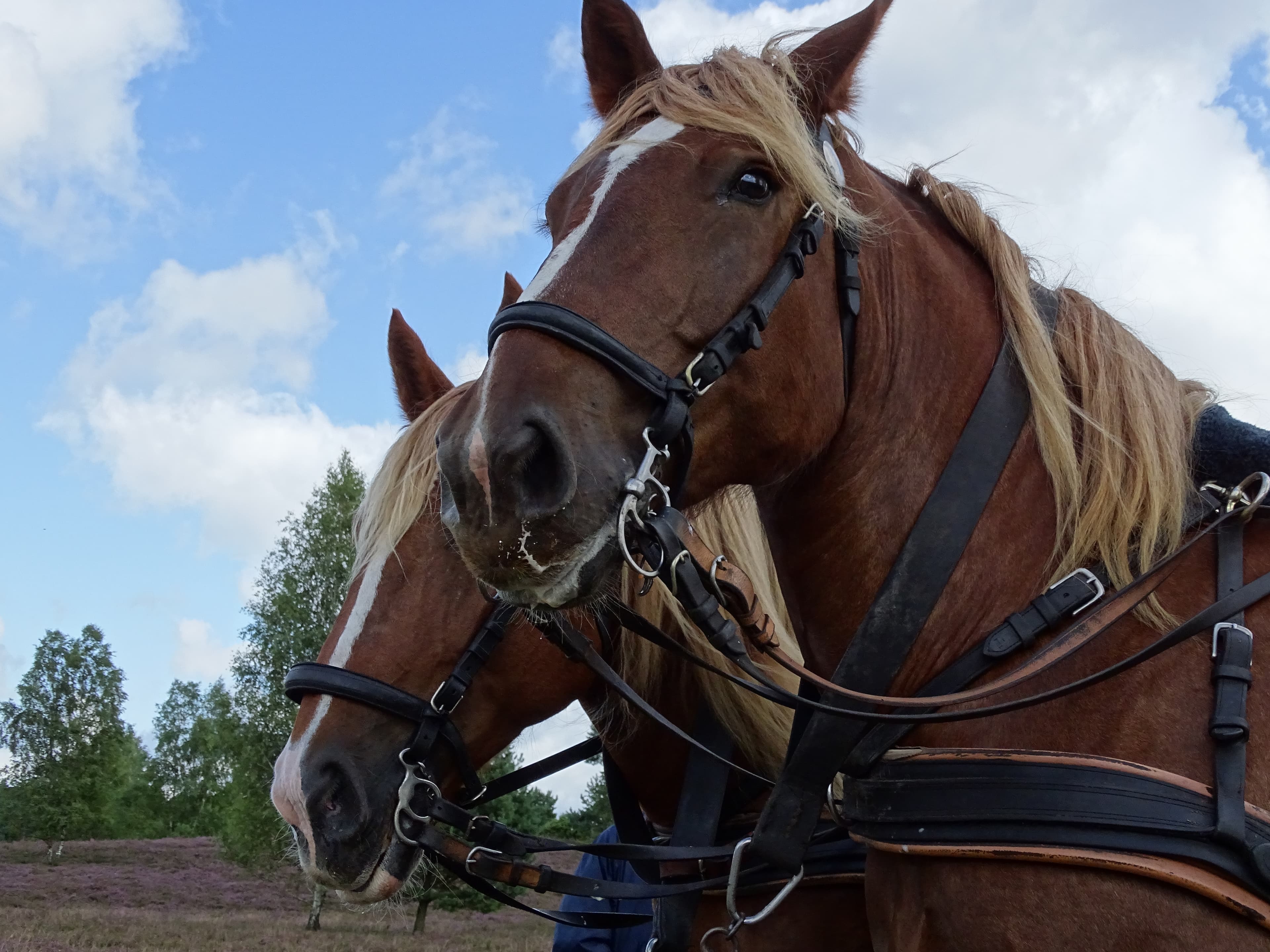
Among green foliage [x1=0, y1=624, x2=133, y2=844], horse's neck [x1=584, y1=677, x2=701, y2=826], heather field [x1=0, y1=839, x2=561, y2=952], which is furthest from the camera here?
green foliage [x1=0, y1=624, x2=133, y2=844]

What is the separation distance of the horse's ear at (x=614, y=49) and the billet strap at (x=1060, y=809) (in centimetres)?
177

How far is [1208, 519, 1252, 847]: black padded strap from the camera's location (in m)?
1.77

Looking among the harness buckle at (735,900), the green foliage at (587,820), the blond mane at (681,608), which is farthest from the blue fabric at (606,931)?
the green foliage at (587,820)

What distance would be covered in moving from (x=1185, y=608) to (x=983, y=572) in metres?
0.39

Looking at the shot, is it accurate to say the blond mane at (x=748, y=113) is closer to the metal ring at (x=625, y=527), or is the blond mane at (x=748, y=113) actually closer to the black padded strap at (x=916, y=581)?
the black padded strap at (x=916, y=581)

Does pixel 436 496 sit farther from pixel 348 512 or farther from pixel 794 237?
pixel 348 512

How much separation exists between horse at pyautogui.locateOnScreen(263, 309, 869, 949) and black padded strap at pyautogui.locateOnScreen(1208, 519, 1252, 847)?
1.49m

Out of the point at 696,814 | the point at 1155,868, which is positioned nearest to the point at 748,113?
the point at 1155,868

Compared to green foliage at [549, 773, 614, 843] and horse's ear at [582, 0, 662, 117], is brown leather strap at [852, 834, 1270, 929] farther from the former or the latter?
green foliage at [549, 773, 614, 843]

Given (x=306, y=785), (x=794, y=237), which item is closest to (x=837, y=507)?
(x=794, y=237)

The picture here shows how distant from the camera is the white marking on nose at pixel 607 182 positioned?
6.98ft

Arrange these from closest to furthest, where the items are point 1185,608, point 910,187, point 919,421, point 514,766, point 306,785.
Result: point 1185,608
point 919,421
point 910,187
point 306,785
point 514,766

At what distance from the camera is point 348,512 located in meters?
27.6

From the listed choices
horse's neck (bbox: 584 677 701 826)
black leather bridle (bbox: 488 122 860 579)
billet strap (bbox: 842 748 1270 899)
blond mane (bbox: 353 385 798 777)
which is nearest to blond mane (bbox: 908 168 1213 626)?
billet strap (bbox: 842 748 1270 899)
